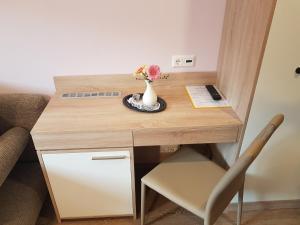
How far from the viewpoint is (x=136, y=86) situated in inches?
62.0

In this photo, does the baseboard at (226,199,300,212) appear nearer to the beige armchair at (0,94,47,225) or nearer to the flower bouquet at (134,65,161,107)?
the flower bouquet at (134,65,161,107)

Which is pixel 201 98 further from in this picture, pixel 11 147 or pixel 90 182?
pixel 11 147

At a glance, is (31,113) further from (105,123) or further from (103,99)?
(105,123)

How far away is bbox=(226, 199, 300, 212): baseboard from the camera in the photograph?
1595 millimetres

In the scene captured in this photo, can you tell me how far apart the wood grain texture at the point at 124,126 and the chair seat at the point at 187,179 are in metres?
0.21

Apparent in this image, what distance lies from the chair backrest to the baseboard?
57cm

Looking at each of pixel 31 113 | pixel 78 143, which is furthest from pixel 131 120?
pixel 31 113

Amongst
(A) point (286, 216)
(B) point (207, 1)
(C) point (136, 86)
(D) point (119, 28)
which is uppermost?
(B) point (207, 1)

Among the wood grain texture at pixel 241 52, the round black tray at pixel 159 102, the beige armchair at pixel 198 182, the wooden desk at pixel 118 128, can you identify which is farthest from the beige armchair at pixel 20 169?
the wood grain texture at pixel 241 52

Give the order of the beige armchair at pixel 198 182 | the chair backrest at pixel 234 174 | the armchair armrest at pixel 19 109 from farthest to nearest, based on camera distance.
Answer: the armchair armrest at pixel 19 109, the beige armchair at pixel 198 182, the chair backrest at pixel 234 174

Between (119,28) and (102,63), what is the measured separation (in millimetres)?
242

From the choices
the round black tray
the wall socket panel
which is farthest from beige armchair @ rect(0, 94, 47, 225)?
the wall socket panel

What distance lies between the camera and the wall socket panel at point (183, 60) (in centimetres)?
152

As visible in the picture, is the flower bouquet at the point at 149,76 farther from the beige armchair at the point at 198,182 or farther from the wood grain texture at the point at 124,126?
the beige armchair at the point at 198,182
